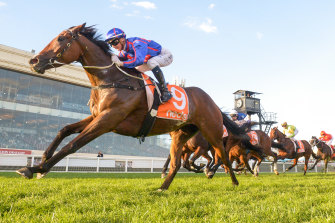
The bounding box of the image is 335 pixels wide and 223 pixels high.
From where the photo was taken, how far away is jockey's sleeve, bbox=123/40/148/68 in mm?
3678

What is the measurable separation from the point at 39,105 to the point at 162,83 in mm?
23910

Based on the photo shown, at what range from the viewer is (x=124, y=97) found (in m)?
3.48

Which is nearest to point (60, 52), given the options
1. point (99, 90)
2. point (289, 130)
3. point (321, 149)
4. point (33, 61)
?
point (33, 61)

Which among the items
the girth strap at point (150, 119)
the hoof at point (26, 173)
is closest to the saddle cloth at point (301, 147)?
the girth strap at point (150, 119)

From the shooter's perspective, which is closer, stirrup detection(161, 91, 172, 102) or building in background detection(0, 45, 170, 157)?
stirrup detection(161, 91, 172, 102)

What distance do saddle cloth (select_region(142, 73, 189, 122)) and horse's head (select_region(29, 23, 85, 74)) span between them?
1.03 meters

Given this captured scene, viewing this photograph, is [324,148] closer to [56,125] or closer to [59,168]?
[59,168]

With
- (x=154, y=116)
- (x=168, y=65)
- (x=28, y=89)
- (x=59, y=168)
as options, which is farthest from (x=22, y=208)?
(x=28, y=89)

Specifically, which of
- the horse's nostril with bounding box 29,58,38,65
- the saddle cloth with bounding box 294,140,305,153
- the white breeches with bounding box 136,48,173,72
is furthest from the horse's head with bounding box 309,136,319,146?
the horse's nostril with bounding box 29,58,38,65

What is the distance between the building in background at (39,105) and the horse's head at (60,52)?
21.0 m

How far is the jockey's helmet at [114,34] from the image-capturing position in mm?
3771

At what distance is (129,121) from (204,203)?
1.48 metres

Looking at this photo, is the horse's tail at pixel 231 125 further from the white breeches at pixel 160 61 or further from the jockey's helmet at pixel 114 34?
the jockey's helmet at pixel 114 34

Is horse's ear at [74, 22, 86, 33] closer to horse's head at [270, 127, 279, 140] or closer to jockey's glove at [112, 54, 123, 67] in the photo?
jockey's glove at [112, 54, 123, 67]
